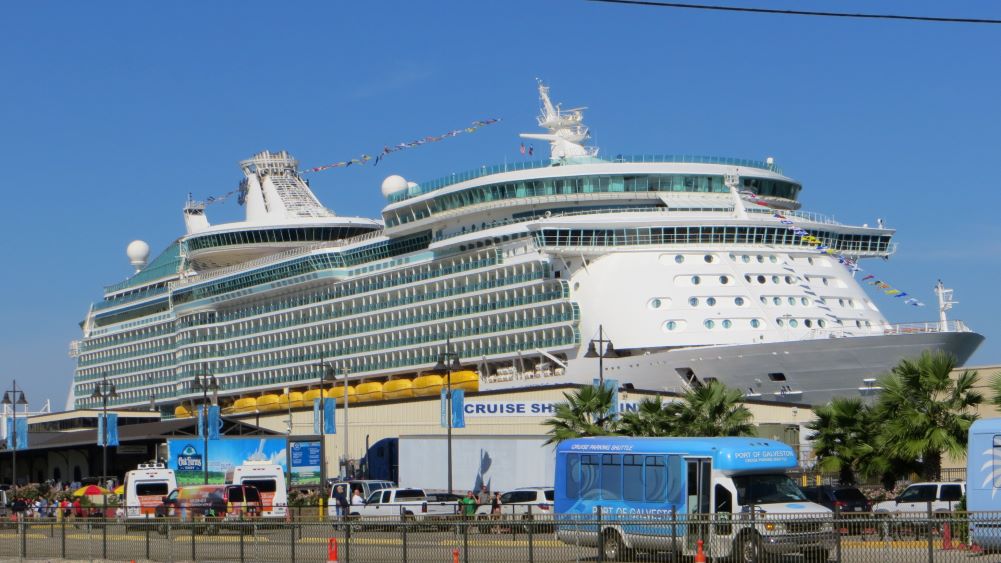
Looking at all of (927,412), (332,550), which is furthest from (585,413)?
(332,550)

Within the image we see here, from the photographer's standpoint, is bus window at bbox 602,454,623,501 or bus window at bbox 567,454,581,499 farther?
bus window at bbox 567,454,581,499

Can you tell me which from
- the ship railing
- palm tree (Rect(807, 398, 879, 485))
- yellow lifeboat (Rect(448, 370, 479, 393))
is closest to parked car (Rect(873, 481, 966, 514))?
palm tree (Rect(807, 398, 879, 485))

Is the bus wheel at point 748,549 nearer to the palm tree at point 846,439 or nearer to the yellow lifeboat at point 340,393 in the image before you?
the palm tree at point 846,439

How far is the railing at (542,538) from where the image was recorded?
65.1ft

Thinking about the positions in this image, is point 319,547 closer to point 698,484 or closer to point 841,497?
point 698,484

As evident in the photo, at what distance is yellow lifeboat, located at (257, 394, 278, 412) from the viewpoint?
82000 mm

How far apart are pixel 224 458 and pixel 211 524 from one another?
31.1 metres

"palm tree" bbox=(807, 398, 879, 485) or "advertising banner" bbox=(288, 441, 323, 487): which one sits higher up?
"palm tree" bbox=(807, 398, 879, 485)

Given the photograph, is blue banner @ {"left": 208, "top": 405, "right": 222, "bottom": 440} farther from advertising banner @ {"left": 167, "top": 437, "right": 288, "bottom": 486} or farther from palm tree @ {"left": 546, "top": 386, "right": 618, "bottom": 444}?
palm tree @ {"left": 546, "top": 386, "right": 618, "bottom": 444}

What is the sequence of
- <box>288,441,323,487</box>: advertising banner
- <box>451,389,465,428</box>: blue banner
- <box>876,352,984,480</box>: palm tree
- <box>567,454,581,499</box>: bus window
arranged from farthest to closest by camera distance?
<box>288,441,323,487</box>: advertising banner, <box>451,389,465,428</box>: blue banner, <box>876,352,984,480</box>: palm tree, <box>567,454,581,499</box>: bus window

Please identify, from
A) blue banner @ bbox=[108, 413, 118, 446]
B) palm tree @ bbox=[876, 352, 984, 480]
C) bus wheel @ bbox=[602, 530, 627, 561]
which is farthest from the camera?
blue banner @ bbox=[108, 413, 118, 446]

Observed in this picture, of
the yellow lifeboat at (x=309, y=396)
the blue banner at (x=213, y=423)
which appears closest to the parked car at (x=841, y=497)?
the blue banner at (x=213, y=423)

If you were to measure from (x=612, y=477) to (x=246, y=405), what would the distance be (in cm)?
6039

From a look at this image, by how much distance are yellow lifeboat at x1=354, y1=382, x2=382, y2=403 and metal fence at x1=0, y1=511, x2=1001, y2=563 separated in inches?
1717
